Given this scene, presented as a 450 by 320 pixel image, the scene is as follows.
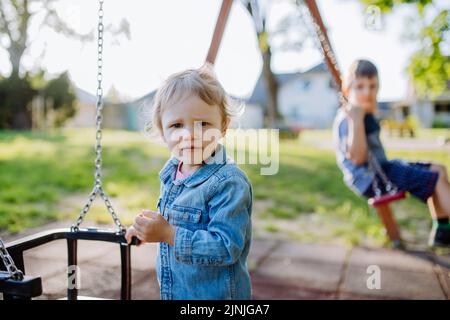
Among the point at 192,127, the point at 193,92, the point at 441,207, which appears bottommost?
the point at 441,207

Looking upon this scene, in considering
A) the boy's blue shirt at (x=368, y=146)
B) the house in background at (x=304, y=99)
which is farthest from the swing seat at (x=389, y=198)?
the house in background at (x=304, y=99)

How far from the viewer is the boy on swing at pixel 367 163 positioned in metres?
2.70

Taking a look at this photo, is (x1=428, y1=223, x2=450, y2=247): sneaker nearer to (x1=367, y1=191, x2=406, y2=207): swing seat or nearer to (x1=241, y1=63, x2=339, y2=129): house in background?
(x1=367, y1=191, x2=406, y2=207): swing seat

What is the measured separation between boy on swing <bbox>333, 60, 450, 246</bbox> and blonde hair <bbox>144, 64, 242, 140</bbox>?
144cm

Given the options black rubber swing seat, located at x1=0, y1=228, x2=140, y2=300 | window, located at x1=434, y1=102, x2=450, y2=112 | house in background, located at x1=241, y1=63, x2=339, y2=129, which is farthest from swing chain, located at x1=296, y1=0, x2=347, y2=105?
window, located at x1=434, y1=102, x2=450, y2=112

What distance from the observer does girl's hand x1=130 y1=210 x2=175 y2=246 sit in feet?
4.32

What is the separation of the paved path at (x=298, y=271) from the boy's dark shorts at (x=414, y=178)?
0.50 meters

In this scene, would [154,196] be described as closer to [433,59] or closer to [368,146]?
[368,146]

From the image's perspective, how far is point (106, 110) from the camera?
57.9 feet

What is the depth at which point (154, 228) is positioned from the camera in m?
1.32

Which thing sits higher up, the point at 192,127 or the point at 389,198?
the point at 192,127

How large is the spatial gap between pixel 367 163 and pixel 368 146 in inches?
4.5

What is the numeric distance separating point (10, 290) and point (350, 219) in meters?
3.59

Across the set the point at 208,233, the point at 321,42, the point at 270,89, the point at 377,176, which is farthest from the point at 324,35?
the point at 270,89
